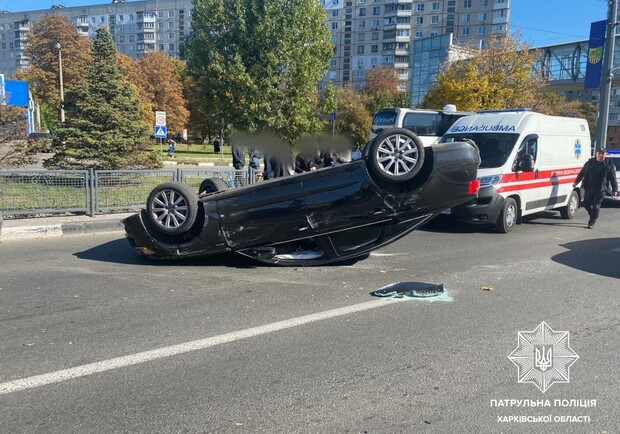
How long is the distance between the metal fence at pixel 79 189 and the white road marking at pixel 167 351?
5.36m

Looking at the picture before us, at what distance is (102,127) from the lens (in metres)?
16.0

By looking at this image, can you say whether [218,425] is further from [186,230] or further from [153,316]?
[186,230]

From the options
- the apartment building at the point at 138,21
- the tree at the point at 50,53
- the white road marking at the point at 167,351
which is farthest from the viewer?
the apartment building at the point at 138,21

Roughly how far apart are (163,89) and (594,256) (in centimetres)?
5385

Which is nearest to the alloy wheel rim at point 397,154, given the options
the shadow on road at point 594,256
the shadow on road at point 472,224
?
the shadow on road at point 594,256

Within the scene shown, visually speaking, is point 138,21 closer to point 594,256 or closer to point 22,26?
point 22,26

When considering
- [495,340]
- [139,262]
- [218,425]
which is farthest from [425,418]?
[139,262]

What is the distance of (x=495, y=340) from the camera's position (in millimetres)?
4535

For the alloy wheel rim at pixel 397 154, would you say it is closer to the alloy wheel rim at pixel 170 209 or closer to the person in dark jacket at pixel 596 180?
the alloy wheel rim at pixel 170 209

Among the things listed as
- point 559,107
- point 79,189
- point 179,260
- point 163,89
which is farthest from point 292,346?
point 163,89

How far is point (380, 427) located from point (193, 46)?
20268 millimetres

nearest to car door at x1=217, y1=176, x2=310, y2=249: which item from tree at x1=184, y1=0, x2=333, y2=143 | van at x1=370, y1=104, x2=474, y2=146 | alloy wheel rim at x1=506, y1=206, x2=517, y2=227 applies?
alloy wheel rim at x1=506, y1=206, x2=517, y2=227

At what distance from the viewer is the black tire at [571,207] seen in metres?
12.5

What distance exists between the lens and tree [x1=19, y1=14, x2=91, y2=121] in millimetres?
48906
